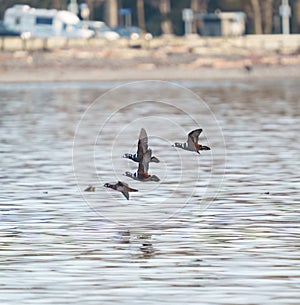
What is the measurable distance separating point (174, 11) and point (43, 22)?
34.2 feet

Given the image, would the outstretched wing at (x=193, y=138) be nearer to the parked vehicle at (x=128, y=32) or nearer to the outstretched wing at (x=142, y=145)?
the outstretched wing at (x=142, y=145)

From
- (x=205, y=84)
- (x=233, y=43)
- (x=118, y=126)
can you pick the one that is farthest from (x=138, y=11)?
(x=118, y=126)

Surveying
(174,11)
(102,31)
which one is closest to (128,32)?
(102,31)

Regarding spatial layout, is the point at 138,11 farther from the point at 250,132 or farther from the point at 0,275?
the point at 0,275

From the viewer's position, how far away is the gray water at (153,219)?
1594 cm

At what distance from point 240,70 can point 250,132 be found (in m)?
43.9

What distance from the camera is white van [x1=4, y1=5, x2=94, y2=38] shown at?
95.1 metres

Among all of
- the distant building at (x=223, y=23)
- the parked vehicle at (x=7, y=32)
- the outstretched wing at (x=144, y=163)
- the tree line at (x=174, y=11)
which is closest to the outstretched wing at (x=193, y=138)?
the outstretched wing at (x=144, y=163)

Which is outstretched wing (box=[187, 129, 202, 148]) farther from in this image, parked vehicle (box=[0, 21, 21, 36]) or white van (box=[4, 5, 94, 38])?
parked vehicle (box=[0, 21, 21, 36])

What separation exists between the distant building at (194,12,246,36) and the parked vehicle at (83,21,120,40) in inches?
278

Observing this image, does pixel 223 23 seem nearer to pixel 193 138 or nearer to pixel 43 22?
pixel 43 22

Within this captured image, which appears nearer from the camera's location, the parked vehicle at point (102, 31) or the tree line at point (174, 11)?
the parked vehicle at point (102, 31)

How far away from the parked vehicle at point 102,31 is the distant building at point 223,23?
278 inches

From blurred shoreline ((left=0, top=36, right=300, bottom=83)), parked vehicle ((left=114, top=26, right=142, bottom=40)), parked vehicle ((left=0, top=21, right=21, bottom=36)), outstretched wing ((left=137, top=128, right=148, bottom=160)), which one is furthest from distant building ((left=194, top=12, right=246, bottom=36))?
outstretched wing ((left=137, top=128, right=148, bottom=160))
